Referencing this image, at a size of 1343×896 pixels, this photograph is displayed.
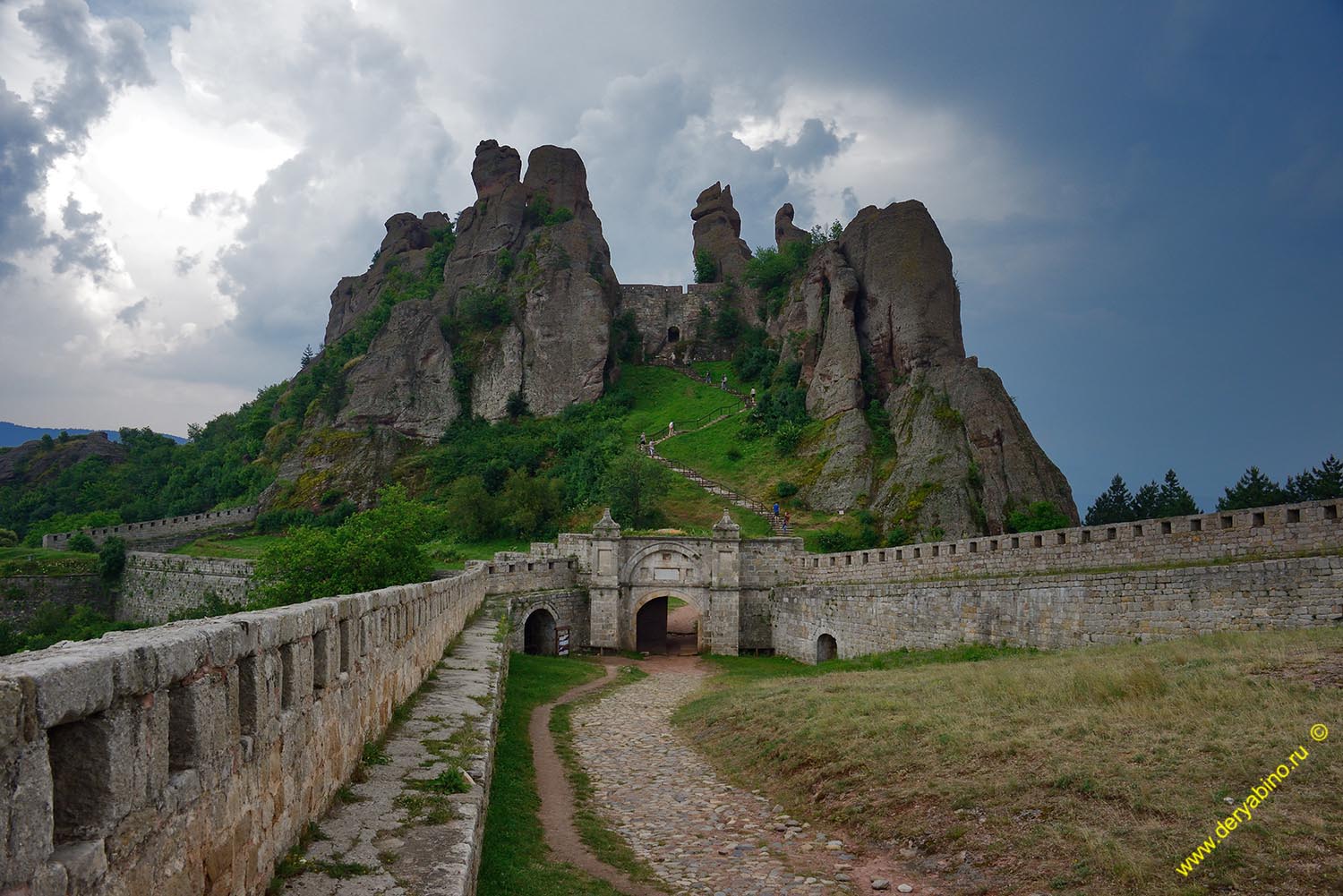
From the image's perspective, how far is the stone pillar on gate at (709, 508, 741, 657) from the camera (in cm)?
3559

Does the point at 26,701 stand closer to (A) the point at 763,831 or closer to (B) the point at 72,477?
(A) the point at 763,831

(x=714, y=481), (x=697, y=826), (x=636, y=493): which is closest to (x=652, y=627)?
(x=636, y=493)

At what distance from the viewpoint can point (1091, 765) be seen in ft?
Result: 28.6

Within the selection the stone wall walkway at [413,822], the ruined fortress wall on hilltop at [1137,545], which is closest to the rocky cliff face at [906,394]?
the ruined fortress wall on hilltop at [1137,545]

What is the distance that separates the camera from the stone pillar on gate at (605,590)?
3522 cm

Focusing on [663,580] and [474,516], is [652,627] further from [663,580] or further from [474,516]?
[474,516]

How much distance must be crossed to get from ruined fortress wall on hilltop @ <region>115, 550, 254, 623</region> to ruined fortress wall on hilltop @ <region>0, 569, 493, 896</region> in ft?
121

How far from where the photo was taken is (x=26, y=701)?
2.78 meters

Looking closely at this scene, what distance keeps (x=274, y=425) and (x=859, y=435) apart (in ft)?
157

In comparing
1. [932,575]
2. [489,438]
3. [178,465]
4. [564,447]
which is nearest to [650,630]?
[932,575]

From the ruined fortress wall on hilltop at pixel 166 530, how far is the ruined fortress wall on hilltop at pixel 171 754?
5798cm

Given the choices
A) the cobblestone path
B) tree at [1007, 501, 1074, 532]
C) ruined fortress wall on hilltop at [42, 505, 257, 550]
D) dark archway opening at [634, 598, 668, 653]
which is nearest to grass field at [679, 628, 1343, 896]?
the cobblestone path

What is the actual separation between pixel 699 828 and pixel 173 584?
42583 mm

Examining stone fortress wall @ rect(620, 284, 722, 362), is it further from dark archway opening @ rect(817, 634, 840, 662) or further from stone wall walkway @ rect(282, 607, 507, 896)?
stone wall walkway @ rect(282, 607, 507, 896)
